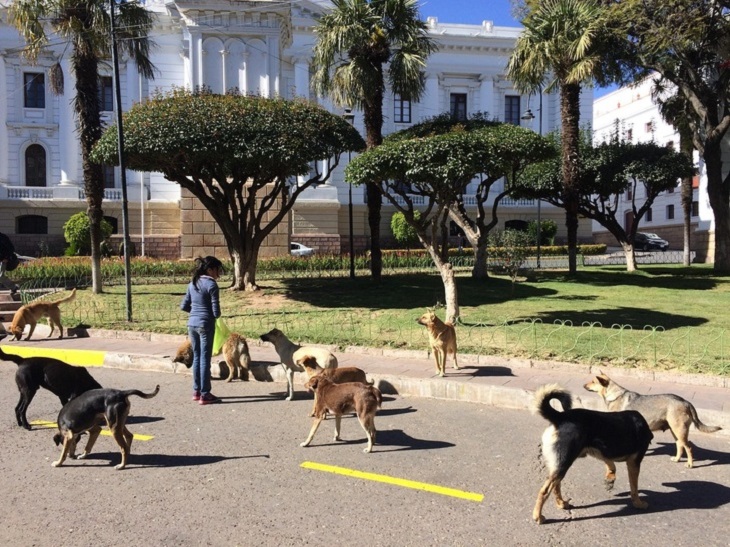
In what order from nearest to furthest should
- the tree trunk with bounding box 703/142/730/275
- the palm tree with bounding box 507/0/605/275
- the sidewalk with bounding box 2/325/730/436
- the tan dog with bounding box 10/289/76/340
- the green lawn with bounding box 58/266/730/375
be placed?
the sidewalk with bounding box 2/325/730/436 < the green lawn with bounding box 58/266/730/375 < the tan dog with bounding box 10/289/76/340 < the palm tree with bounding box 507/0/605/275 < the tree trunk with bounding box 703/142/730/275

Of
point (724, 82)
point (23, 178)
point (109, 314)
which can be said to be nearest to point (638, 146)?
point (724, 82)

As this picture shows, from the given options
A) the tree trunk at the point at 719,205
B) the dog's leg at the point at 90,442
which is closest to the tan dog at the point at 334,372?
the dog's leg at the point at 90,442

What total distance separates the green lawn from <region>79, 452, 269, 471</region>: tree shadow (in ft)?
17.1

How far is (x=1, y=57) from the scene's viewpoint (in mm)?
35062

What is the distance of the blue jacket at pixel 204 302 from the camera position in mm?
7359

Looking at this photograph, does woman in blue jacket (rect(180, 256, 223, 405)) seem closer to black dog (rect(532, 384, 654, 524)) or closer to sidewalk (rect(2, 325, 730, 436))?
sidewalk (rect(2, 325, 730, 436))

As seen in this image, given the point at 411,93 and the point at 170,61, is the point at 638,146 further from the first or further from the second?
the point at 170,61

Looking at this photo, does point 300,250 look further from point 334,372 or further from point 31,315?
point 334,372

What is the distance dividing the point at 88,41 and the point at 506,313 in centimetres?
1270

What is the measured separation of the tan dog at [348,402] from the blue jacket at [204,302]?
1.92 meters

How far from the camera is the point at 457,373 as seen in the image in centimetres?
861

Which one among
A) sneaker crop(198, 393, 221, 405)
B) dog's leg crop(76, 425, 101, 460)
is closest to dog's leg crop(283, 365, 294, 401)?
sneaker crop(198, 393, 221, 405)

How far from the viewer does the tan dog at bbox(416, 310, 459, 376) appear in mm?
8156

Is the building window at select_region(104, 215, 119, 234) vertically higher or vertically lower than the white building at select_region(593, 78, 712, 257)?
lower
